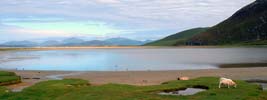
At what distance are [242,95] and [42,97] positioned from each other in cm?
1295

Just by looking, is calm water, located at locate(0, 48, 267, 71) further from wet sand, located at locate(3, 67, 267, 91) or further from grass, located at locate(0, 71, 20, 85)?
grass, located at locate(0, 71, 20, 85)

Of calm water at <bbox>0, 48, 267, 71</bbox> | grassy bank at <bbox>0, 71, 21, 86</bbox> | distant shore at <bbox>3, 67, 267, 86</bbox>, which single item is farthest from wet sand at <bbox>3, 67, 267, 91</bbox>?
calm water at <bbox>0, 48, 267, 71</bbox>

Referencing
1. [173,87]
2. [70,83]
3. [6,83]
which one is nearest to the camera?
[173,87]

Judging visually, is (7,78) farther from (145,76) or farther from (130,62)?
(130,62)

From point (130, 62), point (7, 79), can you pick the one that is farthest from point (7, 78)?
point (130, 62)

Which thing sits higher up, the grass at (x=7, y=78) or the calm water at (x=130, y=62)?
the grass at (x=7, y=78)

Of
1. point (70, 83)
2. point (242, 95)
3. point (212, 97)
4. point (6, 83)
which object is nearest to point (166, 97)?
point (212, 97)

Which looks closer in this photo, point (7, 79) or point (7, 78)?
point (7, 79)

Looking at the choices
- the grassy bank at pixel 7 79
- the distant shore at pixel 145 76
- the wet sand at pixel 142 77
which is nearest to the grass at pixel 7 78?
the grassy bank at pixel 7 79

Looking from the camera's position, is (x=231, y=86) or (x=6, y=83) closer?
(x=231, y=86)

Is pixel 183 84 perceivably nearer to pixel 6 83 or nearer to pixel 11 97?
pixel 11 97

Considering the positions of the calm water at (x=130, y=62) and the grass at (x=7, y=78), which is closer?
the grass at (x=7, y=78)

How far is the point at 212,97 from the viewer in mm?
27047

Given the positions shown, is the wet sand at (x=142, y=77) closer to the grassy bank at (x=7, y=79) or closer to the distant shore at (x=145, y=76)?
the distant shore at (x=145, y=76)
